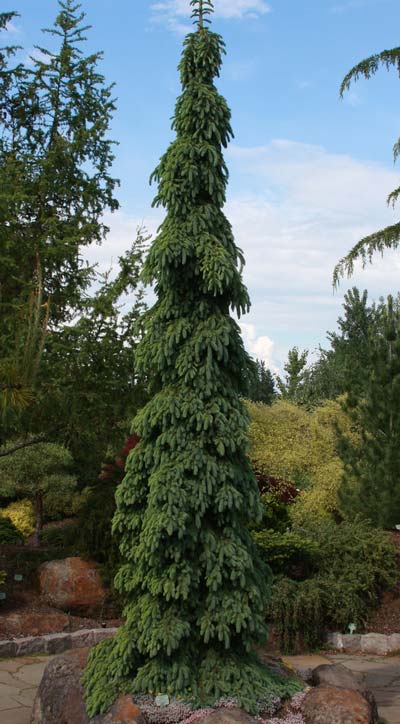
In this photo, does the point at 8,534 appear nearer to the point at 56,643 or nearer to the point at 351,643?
the point at 56,643

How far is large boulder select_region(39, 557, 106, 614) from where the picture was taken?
10680 mm

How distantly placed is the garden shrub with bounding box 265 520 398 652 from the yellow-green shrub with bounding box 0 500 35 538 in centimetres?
874

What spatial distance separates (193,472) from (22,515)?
1350cm

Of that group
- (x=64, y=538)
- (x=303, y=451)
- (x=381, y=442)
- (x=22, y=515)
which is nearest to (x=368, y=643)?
(x=381, y=442)

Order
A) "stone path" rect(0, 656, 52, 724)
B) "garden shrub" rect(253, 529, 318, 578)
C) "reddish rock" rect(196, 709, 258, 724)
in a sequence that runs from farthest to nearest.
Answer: "garden shrub" rect(253, 529, 318, 578) → "stone path" rect(0, 656, 52, 724) → "reddish rock" rect(196, 709, 258, 724)

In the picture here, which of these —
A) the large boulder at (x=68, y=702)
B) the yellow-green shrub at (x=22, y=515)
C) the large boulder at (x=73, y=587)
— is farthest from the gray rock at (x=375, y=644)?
the yellow-green shrub at (x=22, y=515)

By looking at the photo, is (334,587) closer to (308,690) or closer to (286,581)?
(286,581)

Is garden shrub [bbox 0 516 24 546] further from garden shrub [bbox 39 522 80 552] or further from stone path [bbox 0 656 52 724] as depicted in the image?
stone path [bbox 0 656 52 724]

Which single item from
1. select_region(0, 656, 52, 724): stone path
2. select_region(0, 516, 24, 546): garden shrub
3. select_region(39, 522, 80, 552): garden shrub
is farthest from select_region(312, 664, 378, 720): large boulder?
select_region(0, 516, 24, 546): garden shrub

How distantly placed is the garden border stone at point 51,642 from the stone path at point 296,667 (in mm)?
177

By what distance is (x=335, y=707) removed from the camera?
562 centimetres

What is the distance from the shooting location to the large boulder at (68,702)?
5.62 metres

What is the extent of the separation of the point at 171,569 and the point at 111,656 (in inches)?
38.4

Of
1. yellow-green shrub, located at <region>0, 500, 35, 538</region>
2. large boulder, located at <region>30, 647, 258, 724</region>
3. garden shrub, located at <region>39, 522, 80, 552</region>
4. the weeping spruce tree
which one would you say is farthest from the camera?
yellow-green shrub, located at <region>0, 500, 35, 538</region>
